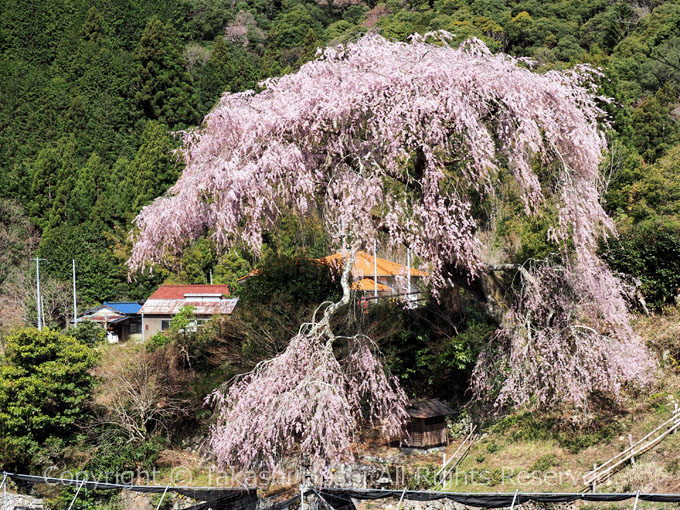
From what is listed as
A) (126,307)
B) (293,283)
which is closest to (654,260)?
(293,283)

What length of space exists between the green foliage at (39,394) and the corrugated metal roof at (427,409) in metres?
6.43

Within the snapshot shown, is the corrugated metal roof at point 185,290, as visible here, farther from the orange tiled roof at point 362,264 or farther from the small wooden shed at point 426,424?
the small wooden shed at point 426,424

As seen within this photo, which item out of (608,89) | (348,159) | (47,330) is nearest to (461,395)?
(348,159)

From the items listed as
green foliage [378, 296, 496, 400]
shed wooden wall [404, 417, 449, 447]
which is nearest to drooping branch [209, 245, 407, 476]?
shed wooden wall [404, 417, 449, 447]

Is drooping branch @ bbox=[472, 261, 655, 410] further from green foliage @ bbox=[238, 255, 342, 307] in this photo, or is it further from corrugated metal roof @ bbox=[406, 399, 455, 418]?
green foliage @ bbox=[238, 255, 342, 307]

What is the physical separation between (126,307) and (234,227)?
23694 mm

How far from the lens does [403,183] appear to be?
11.0m

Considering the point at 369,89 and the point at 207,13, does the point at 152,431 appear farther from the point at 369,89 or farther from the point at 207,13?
the point at 207,13

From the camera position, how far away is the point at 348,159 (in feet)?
35.0

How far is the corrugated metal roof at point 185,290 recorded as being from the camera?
26.3 meters

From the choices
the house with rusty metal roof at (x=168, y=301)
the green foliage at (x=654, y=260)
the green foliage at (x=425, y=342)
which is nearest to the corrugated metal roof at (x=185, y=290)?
the house with rusty metal roof at (x=168, y=301)

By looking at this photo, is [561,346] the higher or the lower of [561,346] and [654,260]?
the lower

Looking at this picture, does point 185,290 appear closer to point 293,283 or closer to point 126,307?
point 126,307

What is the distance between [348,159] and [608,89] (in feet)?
57.8
